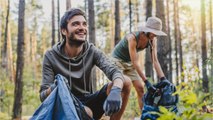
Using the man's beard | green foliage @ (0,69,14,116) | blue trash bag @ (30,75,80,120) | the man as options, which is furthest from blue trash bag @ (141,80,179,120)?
green foliage @ (0,69,14,116)

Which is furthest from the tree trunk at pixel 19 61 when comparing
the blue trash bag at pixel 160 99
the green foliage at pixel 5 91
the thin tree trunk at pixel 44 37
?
the thin tree trunk at pixel 44 37

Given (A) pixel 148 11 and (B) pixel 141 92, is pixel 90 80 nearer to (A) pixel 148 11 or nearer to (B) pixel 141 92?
(B) pixel 141 92

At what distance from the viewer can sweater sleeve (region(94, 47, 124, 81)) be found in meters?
3.17

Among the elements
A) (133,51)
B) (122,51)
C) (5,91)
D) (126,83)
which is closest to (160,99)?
(126,83)

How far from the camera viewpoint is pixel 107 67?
10.9 feet

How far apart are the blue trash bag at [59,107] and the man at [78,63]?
41 cm

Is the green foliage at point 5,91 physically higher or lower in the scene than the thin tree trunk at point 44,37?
lower

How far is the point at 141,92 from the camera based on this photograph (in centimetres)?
533

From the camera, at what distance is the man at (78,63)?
3.28 m

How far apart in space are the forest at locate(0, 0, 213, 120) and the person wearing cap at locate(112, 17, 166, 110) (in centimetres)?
54

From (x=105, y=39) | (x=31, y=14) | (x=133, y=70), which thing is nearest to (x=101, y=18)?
(x=105, y=39)

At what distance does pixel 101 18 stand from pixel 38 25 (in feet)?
53.7

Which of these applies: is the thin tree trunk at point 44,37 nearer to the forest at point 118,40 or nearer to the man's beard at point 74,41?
the forest at point 118,40

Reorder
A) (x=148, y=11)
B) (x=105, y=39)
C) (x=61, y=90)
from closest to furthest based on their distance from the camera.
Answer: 1. (x=61, y=90)
2. (x=148, y=11)
3. (x=105, y=39)
